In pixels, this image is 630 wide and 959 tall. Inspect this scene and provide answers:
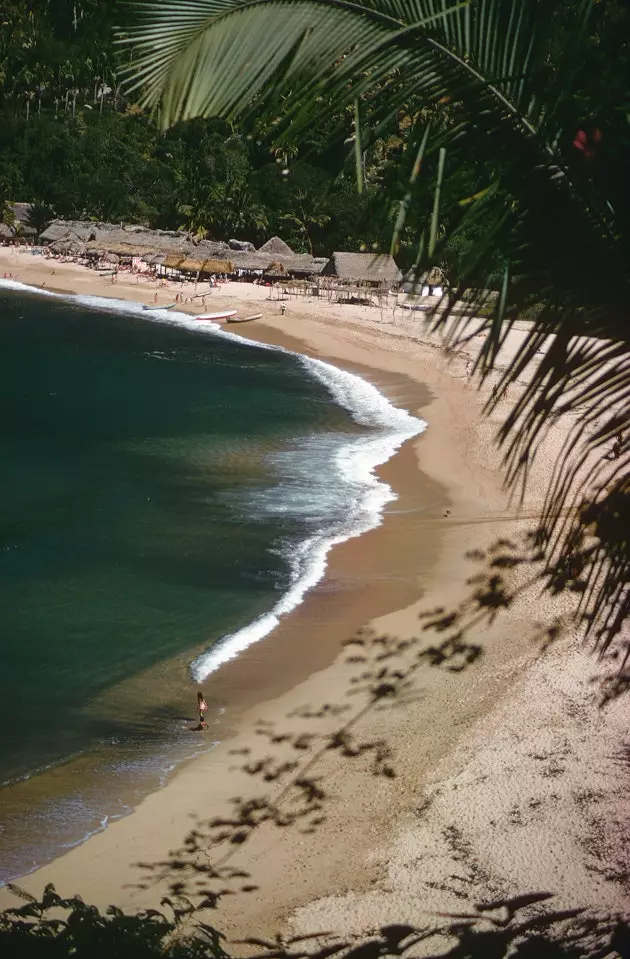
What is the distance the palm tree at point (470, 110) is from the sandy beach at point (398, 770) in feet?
6.26

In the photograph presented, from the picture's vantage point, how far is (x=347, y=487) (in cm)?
2134

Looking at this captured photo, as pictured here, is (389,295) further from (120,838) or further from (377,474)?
(120,838)

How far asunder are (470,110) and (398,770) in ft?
27.3

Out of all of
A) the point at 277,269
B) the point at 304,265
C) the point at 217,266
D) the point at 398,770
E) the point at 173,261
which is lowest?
the point at 398,770

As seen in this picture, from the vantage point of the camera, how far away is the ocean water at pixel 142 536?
37.4 ft

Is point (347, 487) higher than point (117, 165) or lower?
lower

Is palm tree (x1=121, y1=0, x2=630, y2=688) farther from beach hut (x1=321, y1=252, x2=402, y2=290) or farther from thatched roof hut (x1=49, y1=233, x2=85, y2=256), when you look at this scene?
thatched roof hut (x1=49, y1=233, x2=85, y2=256)

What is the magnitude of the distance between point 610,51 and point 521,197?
0.53 meters

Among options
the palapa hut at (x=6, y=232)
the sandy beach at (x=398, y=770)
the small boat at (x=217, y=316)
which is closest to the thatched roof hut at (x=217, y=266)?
the small boat at (x=217, y=316)

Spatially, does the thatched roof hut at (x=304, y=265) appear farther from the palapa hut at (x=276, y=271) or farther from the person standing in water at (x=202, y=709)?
the person standing in water at (x=202, y=709)

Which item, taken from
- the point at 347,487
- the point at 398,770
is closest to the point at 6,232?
the point at 347,487

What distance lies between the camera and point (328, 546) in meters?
17.7

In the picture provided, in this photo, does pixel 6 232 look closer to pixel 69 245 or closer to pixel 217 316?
pixel 69 245

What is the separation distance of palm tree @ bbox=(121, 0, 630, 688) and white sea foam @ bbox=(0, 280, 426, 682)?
1054 centimetres
